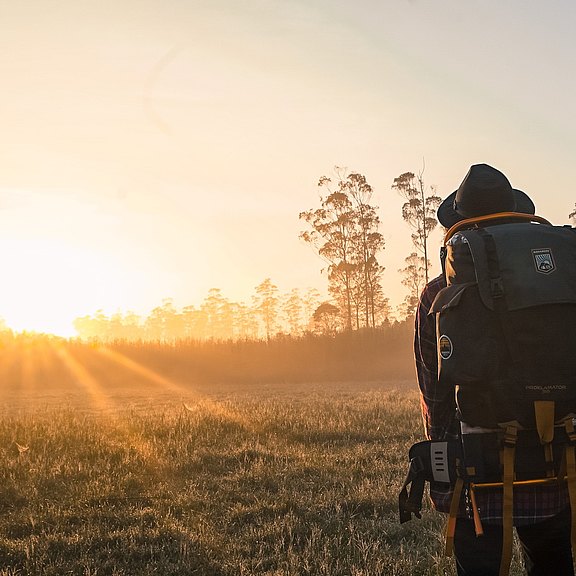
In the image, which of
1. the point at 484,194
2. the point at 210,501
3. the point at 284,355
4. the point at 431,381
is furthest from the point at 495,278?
the point at 284,355

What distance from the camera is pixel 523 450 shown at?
2186 mm

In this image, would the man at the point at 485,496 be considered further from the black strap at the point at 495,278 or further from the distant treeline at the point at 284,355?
the distant treeline at the point at 284,355

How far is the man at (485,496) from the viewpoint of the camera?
226 cm

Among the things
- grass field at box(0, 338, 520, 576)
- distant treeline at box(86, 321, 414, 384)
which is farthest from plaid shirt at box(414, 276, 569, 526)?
distant treeline at box(86, 321, 414, 384)

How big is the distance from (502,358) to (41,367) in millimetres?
36767

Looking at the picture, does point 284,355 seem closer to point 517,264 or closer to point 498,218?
point 498,218

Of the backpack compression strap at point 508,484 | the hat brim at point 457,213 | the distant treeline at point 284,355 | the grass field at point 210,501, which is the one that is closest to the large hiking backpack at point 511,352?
the backpack compression strap at point 508,484

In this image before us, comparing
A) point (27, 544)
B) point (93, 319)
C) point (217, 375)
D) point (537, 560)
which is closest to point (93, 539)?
point (27, 544)

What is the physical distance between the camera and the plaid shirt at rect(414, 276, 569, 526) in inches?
89.0

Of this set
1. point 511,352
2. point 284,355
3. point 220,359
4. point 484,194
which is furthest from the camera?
point 284,355

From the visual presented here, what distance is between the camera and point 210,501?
20.3 ft

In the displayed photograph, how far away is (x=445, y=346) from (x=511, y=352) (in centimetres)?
22

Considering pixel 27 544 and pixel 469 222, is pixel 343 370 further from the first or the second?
pixel 469 222

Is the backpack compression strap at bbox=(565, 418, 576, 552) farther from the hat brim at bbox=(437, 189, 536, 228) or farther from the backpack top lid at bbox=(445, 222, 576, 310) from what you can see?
the hat brim at bbox=(437, 189, 536, 228)
